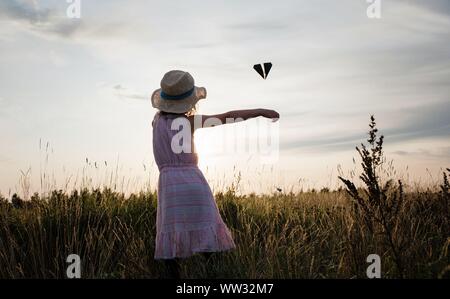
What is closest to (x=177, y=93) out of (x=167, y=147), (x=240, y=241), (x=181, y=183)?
(x=167, y=147)

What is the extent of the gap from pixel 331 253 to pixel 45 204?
3251 millimetres

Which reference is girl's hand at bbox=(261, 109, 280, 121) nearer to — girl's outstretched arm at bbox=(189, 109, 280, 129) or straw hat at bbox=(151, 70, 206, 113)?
girl's outstretched arm at bbox=(189, 109, 280, 129)

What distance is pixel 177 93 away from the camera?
4156mm

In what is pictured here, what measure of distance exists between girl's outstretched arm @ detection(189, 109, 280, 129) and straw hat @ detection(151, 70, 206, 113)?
0.15m

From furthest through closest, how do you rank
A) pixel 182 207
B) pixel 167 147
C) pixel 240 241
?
pixel 240 241, pixel 167 147, pixel 182 207

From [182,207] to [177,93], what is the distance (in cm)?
96

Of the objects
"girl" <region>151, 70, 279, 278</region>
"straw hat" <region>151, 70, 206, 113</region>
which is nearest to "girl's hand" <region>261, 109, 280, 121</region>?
"girl" <region>151, 70, 279, 278</region>

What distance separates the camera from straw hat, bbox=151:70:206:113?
4129 mm

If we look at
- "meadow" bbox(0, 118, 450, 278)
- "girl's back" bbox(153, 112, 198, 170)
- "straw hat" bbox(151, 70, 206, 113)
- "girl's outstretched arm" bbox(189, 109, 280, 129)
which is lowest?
"meadow" bbox(0, 118, 450, 278)

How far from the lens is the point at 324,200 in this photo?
7184mm

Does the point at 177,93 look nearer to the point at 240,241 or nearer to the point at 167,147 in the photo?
the point at 167,147

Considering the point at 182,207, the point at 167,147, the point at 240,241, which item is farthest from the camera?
the point at 240,241
